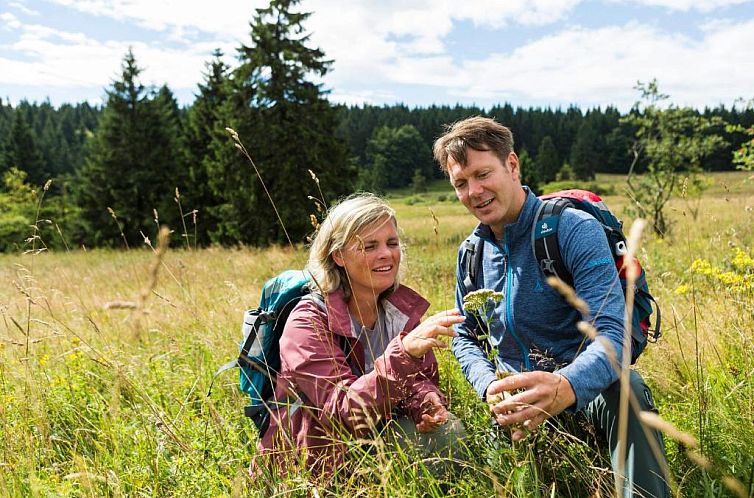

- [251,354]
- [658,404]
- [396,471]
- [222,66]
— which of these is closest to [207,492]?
[251,354]

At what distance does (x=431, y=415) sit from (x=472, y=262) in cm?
81

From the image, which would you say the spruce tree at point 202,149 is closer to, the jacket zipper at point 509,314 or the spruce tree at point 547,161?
the jacket zipper at point 509,314

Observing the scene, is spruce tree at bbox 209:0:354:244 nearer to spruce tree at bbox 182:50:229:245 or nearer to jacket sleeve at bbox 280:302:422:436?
spruce tree at bbox 182:50:229:245

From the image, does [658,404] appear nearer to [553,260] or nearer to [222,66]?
[553,260]

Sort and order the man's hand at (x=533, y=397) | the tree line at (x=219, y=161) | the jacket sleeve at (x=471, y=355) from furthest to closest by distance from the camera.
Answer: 1. the tree line at (x=219, y=161)
2. the jacket sleeve at (x=471, y=355)
3. the man's hand at (x=533, y=397)

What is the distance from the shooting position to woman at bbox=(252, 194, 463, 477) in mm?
2071

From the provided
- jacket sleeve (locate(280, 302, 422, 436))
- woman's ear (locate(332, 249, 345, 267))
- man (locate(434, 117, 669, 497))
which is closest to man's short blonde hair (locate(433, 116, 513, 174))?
man (locate(434, 117, 669, 497))

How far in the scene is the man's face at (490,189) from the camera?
2.42 meters

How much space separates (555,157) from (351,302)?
Result: 89.0 metres

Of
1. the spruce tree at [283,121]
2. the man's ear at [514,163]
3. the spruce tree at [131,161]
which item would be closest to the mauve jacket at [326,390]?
the man's ear at [514,163]

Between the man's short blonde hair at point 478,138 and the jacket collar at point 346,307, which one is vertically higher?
the man's short blonde hair at point 478,138

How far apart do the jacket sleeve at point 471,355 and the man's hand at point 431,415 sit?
180 mm

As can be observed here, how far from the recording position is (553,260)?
221 cm

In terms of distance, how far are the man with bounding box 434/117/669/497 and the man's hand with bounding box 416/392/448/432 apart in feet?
0.61
